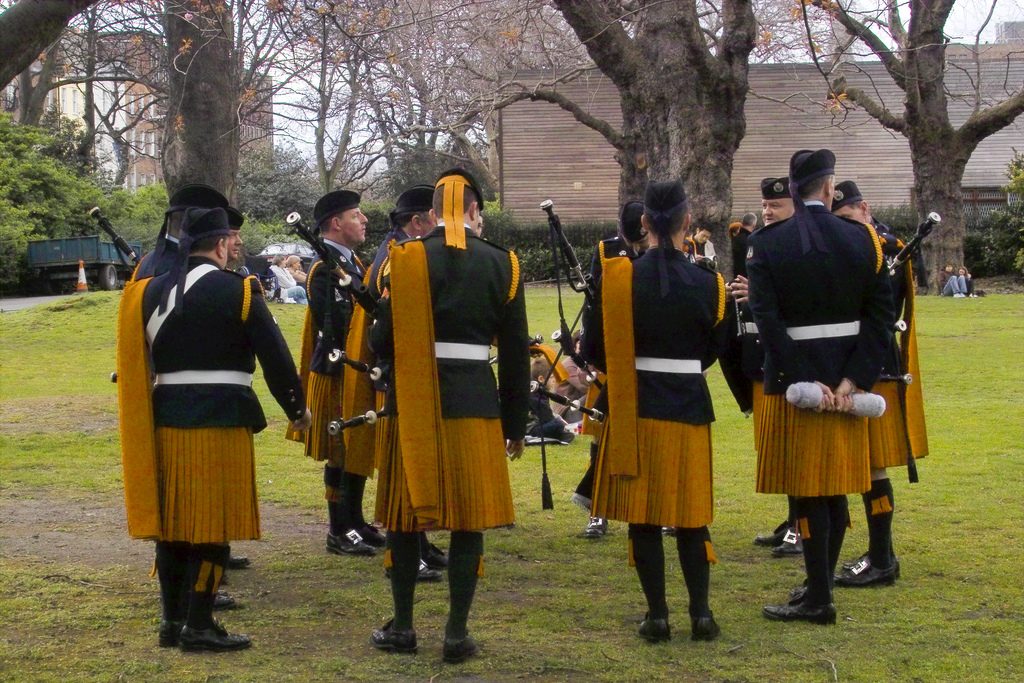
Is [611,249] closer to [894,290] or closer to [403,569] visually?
[894,290]

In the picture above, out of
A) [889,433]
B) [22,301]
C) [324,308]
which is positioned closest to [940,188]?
[22,301]

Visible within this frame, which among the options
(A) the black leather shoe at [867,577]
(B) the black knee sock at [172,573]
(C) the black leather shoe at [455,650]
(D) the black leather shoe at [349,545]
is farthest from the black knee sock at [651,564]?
(D) the black leather shoe at [349,545]

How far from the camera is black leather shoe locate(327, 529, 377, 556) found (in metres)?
7.39

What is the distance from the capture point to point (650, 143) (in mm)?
14625

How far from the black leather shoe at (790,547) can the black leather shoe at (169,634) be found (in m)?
3.54

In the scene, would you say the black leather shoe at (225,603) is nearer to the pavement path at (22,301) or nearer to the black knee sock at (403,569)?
the black knee sock at (403,569)

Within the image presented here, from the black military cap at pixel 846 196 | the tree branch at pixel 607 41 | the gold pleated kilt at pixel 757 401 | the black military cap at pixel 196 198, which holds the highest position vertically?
the tree branch at pixel 607 41

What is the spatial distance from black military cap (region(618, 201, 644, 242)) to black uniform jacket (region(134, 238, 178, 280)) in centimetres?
251

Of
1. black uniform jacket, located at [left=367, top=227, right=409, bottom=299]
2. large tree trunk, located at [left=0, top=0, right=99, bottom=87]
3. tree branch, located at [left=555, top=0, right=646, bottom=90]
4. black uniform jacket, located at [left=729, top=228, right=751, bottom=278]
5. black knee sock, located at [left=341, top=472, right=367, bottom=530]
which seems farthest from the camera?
tree branch, located at [left=555, top=0, right=646, bottom=90]

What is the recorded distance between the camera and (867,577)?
652 centimetres

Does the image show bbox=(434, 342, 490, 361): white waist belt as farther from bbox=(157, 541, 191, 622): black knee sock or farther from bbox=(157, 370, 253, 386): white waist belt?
bbox=(157, 541, 191, 622): black knee sock

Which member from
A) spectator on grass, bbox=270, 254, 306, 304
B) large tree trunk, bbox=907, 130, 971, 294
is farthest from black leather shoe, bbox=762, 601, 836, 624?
large tree trunk, bbox=907, 130, 971, 294

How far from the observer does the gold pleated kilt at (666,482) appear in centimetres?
554

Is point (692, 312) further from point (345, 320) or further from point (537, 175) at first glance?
point (537, 175)
